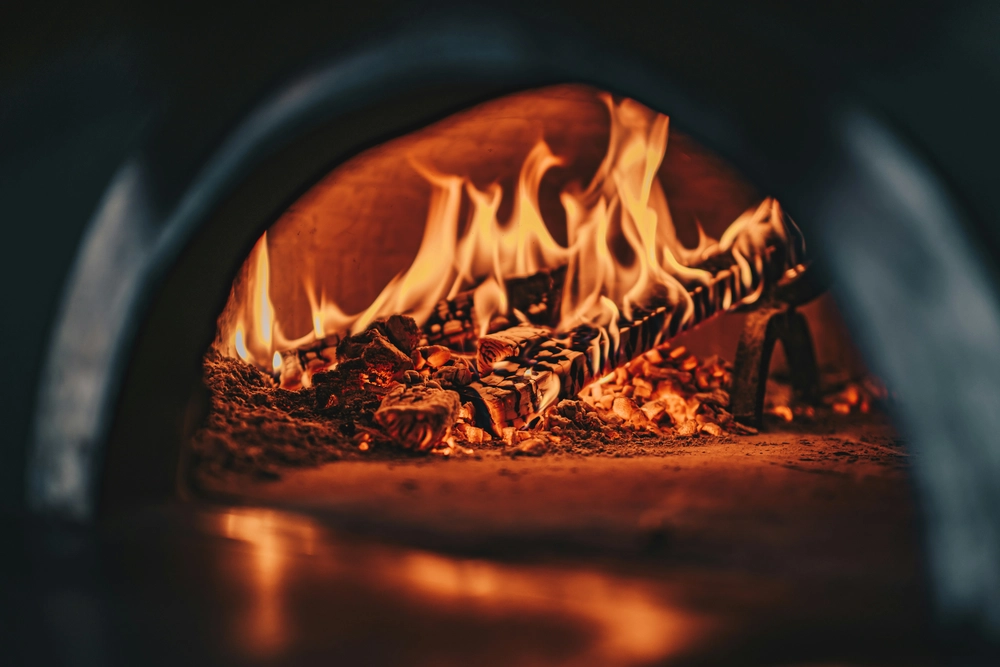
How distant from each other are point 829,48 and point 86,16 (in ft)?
3.17

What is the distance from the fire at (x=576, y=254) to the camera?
4.99ft

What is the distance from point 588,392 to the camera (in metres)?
1.57

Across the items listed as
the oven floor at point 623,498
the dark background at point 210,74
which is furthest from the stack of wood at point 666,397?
the dark background at point 210,74

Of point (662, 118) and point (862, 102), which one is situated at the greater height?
point (662, 118)

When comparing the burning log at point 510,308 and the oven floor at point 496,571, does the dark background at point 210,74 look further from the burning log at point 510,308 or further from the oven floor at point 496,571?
the burning log at point 510,308

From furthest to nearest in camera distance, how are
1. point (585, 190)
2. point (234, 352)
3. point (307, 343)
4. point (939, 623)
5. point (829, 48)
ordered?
point (585, 190) < point (307, 343) < point (234, 352) < point (829, 48) < point (939, 623)

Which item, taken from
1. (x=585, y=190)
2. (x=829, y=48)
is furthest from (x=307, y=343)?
(x=829, y=48)

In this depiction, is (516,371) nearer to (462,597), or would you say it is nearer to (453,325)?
(453,325)

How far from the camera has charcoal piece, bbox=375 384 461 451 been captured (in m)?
1.31

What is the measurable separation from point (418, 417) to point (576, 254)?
1.90ft

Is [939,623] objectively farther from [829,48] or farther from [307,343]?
[307,343]

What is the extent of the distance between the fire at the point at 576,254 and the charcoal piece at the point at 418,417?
0.91ft

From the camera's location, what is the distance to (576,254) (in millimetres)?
1711

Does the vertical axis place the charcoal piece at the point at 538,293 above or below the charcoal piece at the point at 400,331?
above
